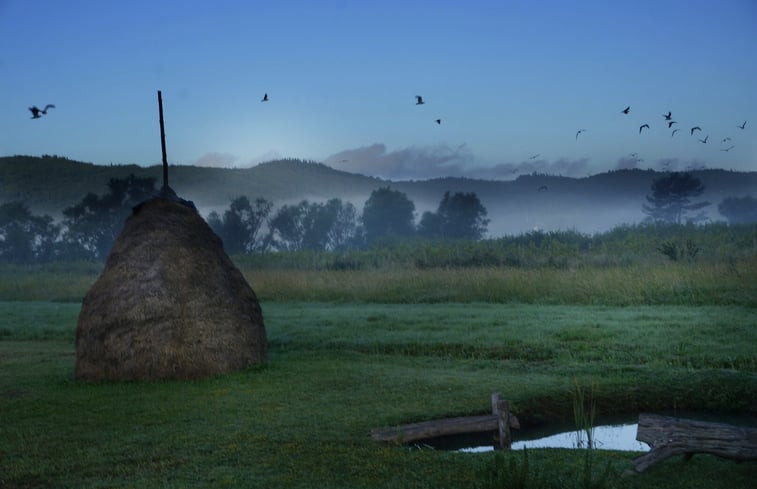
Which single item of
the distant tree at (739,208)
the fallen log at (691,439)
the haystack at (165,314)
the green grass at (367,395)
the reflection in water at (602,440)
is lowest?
the reflection in water at (602,440)

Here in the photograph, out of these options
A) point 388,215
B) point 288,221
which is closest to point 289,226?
point 288,221

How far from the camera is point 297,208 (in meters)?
72.8

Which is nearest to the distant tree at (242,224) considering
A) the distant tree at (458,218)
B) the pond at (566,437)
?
the distant tree at (458,218)

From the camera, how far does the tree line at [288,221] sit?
6619 centimetres

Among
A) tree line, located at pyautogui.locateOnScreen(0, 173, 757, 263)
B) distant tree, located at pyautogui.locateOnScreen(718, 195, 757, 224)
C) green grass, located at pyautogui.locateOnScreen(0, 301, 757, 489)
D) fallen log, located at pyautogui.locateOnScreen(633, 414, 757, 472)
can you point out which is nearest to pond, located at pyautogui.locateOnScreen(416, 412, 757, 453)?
green grass, located at pyautogui.locateOnScreen(0, 301, 757, 489)

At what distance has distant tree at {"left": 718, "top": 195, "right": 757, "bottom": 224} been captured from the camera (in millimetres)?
102438

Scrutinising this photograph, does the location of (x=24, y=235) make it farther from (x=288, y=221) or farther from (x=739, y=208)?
(x=739, y=208)

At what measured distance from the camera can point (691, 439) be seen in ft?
27.5

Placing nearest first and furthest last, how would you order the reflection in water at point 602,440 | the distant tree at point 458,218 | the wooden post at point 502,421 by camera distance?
1. the wooden post at point 502,421
2. the reflection in water at point 602,440
3. the distant tree at point 458,218

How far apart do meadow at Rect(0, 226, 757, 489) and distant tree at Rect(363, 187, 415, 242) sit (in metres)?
52.3

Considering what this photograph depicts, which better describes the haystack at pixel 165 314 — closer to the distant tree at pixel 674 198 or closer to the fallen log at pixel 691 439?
the fallen log at pixel 691 439

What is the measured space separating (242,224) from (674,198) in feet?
145

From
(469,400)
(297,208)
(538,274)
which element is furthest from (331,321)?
(297,208)

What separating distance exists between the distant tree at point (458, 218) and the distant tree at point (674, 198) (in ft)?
59.6
